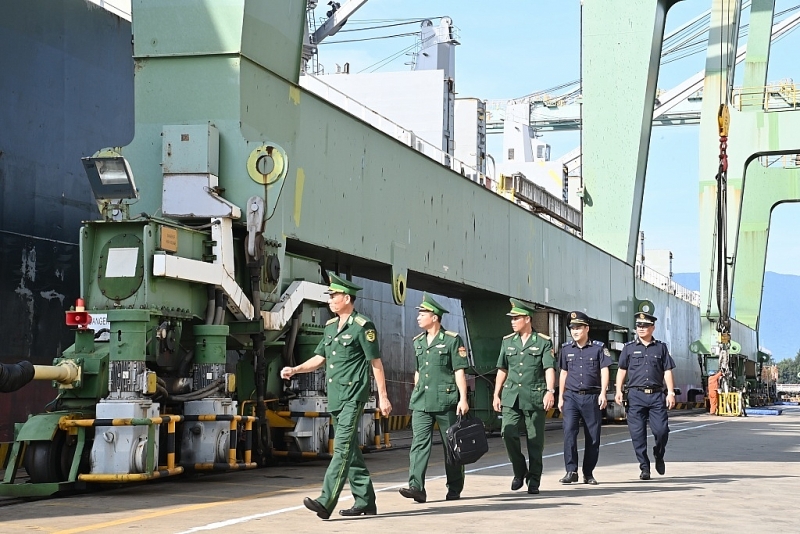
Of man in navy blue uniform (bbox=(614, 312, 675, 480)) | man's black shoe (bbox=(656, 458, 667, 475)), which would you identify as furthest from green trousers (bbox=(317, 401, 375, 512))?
man's black shoe (bbox=(656, 458, 667, 475))

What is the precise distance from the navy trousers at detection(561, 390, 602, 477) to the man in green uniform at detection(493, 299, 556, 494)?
629 mm

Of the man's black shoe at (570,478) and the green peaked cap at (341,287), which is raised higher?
the green peaked cap at (341,287)

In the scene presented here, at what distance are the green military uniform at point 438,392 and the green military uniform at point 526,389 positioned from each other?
3.38 ft

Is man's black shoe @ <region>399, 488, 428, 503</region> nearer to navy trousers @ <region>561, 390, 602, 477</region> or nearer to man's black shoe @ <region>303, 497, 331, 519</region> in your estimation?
man's black shoe @ <region>303, 497, 331, 519</region>

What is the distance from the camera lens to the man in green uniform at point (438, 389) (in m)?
9.77

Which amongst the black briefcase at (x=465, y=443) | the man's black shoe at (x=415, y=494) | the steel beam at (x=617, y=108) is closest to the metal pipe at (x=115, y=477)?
the man's black shoe at (x=415, y=494)

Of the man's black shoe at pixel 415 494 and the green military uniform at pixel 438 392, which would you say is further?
the green military uniform at pixel 438 392

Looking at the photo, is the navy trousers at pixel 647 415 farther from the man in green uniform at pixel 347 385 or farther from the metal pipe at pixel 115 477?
the metal pipe at pixel 115 477

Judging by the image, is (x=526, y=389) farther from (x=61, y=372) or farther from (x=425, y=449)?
(x=61, y=372)

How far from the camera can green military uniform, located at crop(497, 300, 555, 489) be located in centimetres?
1082

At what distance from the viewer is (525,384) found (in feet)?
35.8

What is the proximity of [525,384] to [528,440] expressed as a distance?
518mm

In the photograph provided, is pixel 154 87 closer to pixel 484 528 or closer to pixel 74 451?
pixel 74 451

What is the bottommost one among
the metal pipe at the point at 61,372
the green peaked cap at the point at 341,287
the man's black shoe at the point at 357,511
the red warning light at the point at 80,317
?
the man's black shoe at the point at 357,511
